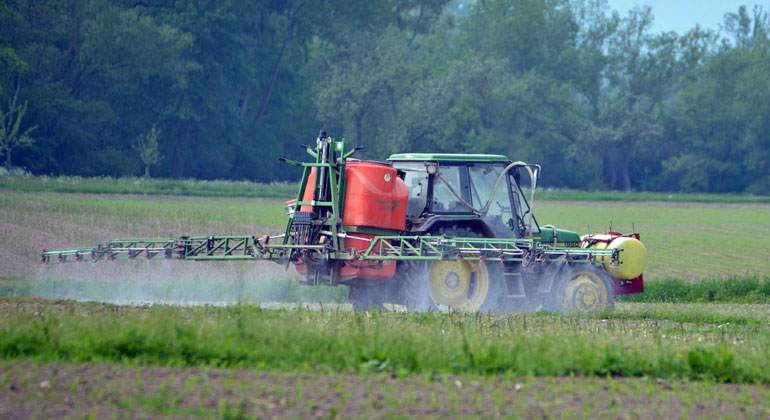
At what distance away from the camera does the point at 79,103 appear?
167 feet

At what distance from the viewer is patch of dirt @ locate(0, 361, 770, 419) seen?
20.9ft

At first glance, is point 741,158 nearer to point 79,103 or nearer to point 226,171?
point 226,171

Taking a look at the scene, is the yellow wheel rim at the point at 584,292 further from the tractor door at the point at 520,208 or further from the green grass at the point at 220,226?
the green grass at the point at 220,226

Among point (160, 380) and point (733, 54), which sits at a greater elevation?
point (733, 54)

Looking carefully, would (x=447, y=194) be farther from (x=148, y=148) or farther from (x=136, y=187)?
(x=148, y=148)

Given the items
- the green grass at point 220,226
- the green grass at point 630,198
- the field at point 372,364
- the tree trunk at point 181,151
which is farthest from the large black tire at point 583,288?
the tree trunk at point 181,151

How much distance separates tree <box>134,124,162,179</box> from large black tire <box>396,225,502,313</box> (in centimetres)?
3492

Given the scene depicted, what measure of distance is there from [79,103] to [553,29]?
47.5 meters

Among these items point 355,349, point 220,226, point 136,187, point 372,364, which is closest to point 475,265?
point 355,349

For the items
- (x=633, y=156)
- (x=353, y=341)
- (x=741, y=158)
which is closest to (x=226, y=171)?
(x=633, y=156)

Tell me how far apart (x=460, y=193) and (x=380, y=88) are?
53137 millimetres

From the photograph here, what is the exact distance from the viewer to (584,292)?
1409 centimetres

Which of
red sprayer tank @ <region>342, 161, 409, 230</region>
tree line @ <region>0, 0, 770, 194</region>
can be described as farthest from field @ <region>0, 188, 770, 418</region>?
tree line @ <region>0, 0, 770, 194</region>

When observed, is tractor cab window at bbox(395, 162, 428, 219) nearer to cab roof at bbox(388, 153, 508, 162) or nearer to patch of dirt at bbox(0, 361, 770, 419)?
cab roof at bbox(388, 153, 508, 162)
